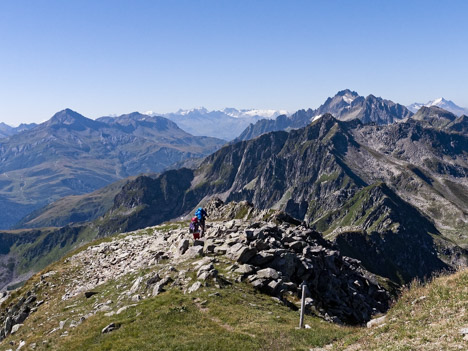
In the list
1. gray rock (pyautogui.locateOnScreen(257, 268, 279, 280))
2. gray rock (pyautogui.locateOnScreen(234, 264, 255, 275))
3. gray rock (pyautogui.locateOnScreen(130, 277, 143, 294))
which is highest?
gray rock (pyautogui.locateOnScreen(234, 264, 255, 275))

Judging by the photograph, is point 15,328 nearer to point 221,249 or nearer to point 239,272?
point 221,249

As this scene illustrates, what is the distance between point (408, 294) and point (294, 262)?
652 inches

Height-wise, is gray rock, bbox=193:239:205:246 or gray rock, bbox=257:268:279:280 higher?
gray rock, bbox=193:239:205:246

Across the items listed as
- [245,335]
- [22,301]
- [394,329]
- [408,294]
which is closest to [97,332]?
[245,335]

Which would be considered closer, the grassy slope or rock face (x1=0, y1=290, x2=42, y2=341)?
the grassy slope

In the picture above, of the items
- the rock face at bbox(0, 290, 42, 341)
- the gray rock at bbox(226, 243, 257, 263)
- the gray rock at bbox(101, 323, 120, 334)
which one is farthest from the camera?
the rock face at bbox(0, 290, 42, 341)

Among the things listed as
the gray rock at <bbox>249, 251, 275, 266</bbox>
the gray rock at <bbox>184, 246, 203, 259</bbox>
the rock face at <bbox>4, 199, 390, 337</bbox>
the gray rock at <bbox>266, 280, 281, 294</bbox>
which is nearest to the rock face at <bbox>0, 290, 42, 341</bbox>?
the rock face at <bbox>4, 199, 390, 337</bbox>

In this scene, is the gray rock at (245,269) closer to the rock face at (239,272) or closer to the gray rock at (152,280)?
the rock face at (239,272)

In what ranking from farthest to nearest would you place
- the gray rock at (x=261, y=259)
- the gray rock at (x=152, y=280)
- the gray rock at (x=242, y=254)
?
the gray rock at (x=261, y=259)
the gray rock at (x=242, y=254)
the gray rock at (x=152, y=280)

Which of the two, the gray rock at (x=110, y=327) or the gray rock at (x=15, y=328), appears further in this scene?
the gray rock at (x=15, y=328)

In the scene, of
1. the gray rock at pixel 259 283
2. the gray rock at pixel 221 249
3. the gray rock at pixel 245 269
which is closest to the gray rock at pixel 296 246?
the gray rock at pixel 221 249

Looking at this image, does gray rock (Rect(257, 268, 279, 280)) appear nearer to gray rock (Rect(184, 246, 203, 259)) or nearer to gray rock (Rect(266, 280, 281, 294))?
gray rock (Rect(266, 280, 281, 294))

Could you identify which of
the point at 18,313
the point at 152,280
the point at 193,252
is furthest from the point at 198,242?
the point at 18,313

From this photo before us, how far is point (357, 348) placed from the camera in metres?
19.5
